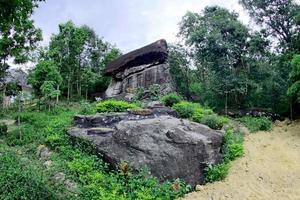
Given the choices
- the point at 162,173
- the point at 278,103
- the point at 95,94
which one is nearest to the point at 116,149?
the point at 162,173

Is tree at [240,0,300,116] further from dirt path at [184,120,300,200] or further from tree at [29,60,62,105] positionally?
tree at [29,60,62,105]

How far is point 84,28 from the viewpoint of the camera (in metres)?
25.1

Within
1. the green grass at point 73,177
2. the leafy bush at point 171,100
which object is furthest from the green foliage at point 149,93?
the green grass at point 73,177

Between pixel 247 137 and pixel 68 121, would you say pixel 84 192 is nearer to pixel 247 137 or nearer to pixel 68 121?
pixel 68 121

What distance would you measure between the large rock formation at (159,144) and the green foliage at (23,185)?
97.8 inches

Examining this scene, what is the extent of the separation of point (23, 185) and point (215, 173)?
17.6 ft

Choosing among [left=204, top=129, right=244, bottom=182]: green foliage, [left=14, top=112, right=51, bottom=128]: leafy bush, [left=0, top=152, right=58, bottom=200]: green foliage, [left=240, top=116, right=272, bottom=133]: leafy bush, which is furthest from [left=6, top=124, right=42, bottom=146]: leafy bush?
[left=240, top=116, right=272, bottom=133]: leafy bush

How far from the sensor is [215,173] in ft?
37.0

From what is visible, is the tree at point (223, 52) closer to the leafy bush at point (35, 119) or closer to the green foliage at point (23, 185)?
the leafy bush at point (35, 119)

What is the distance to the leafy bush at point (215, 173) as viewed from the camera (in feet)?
36.8

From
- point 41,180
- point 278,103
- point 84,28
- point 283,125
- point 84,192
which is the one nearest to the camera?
point 41,180

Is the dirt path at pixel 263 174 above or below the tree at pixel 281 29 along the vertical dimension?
below

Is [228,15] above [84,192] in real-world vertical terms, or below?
above

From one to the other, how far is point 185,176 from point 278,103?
10.4 metres
